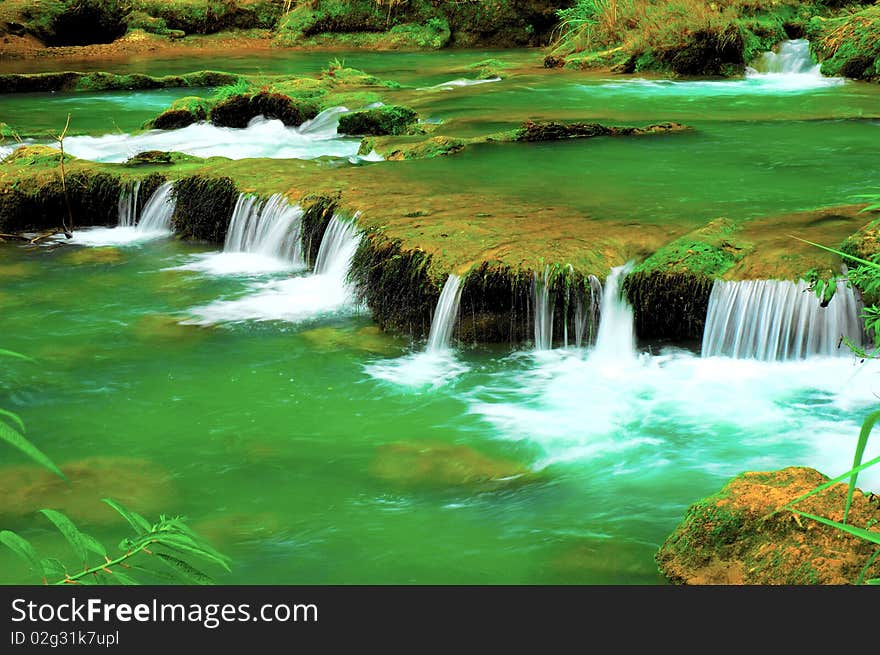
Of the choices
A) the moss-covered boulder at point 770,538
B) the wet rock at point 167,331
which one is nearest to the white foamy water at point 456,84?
the wet rock at point 167,331

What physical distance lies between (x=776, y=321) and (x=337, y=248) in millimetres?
3273

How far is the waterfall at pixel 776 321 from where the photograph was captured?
6.37m

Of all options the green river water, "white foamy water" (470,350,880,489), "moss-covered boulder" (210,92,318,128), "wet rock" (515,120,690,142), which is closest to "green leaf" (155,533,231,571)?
the green river water

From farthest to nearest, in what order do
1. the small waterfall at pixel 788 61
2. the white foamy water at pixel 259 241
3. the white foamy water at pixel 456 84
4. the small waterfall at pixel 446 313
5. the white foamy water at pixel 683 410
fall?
the small waterfall at pixel 788 61 → the white foamy water at pixel 456 84 → the white foamy water at pixel 259 241 → the small waterfall at pixel 446 313 → the white foamy water at pixel 683 410

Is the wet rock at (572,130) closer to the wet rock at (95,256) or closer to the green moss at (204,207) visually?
the green moss at (204,207)

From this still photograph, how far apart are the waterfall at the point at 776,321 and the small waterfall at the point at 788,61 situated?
10.7m

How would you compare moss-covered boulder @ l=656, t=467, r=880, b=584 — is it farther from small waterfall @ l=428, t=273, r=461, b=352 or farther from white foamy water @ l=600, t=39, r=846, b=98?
white foamy water @ l=600, t=39, r=846, b=98

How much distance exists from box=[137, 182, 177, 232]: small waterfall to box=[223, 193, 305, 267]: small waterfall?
873 millimetres

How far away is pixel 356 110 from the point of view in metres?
13.2

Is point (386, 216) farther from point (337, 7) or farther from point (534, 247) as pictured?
point (337, 7)

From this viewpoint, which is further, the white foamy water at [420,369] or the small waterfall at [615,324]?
the small waterfall at [615,324]

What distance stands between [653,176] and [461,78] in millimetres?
8514

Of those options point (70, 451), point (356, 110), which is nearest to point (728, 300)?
point (70, 451)

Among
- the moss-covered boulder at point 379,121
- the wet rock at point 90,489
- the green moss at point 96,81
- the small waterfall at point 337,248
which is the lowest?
the wet rock at point 90,489
